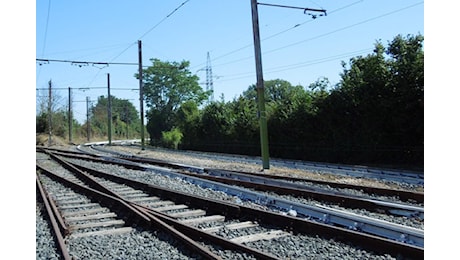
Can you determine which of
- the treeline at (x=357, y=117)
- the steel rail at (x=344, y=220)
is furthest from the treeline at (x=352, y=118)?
the steel rail at (x=344, y=220)

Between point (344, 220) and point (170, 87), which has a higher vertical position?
point (170, 87)

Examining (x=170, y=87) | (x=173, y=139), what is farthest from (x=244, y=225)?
A: (x=170, y=87)

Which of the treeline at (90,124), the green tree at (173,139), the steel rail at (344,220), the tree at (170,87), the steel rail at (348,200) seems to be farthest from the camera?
the tree at (170,87)

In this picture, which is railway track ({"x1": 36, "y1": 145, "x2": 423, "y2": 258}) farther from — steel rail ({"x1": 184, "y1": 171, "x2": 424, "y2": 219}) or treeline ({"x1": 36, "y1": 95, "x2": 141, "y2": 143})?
treeline ({"x1": 36, "y1": 95, "x2": 141, "y2": 143})

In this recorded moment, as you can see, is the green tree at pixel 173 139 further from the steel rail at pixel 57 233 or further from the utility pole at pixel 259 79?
the steel rail at pixel 57 233

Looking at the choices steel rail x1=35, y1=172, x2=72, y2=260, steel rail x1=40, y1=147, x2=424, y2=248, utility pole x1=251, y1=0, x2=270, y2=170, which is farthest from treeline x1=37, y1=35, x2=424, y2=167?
steel rail x1=35, y1=172, x2=72, y2=260

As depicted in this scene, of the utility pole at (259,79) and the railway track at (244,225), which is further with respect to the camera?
the utility pole at (259,79)

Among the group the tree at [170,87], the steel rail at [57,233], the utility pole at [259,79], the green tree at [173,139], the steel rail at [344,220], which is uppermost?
the tree at [170,87]

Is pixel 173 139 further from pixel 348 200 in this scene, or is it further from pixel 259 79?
pixel 348 200

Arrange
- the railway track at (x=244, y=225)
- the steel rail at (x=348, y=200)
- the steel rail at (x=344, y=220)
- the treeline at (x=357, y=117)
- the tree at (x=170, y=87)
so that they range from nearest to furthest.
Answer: the railway track at (x=244, y=225) → the steel rail at (x=344, y=220) → the steel rail at (x=348, y=200) → the treeline at (x=357, y=117) → the tree at (x=170, y=87)

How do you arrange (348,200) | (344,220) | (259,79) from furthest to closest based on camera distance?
(259,79)
(348,200)
(344,220)

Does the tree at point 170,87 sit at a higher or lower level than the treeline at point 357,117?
higher
